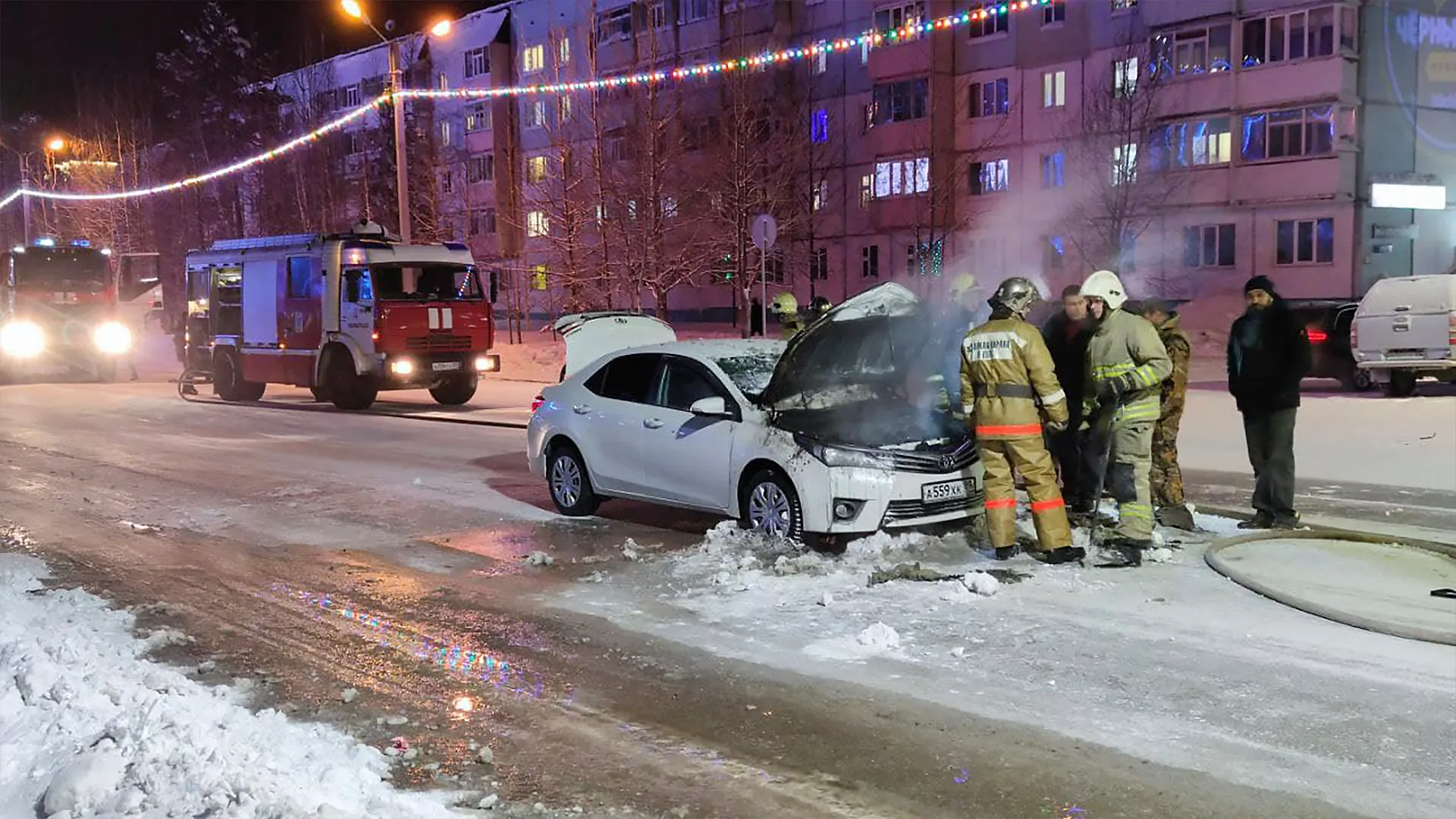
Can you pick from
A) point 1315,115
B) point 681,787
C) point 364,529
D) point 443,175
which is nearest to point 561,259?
point 443,175

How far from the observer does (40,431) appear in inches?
658

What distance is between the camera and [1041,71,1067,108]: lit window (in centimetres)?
3634

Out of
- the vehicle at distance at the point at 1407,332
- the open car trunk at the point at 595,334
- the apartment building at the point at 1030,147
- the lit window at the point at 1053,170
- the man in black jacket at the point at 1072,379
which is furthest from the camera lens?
the lit window at the point at 1053,170

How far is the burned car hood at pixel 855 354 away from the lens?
8.23 metres

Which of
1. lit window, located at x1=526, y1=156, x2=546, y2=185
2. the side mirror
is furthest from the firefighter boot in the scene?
lit window, located at x1=526, y1=156, x2=546, y2=185

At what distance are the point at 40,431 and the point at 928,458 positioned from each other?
14.6m

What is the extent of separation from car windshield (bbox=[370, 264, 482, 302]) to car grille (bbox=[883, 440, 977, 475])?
1416cm

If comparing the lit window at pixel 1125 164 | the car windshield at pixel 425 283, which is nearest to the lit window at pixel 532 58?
the lit window at pixel 1125 164

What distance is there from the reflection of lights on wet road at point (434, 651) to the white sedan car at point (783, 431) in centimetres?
260

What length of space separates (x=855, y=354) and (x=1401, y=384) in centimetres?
1409

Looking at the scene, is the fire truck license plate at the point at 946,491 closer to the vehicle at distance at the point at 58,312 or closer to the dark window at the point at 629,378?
the dark window at the point at 629,378

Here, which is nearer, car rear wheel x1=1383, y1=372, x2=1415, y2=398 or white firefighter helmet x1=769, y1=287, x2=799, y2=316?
white firefighter helmet x1=769, y1=287, x2=799, y2=316

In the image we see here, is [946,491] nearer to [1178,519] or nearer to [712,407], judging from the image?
[712,407]

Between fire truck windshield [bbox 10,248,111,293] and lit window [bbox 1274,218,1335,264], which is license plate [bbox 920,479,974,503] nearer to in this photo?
fire truck windshield [bbox 10,248,111,293]
